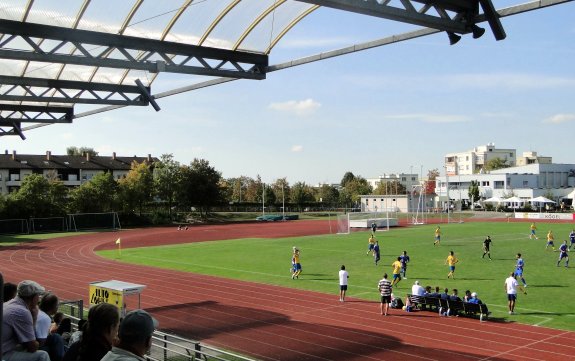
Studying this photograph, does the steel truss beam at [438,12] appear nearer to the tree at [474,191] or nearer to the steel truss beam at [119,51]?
the steel truss beam at [119,51]

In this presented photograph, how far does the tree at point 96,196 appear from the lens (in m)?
71.8

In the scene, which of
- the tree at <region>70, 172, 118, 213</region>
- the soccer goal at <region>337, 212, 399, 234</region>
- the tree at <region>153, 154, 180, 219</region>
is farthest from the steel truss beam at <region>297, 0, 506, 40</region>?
the tree at <region>153, 154, 180, 219</region>

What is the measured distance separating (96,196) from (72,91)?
61013 millimetres

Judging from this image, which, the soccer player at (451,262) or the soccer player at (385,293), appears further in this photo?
the soccer player at (451,262)

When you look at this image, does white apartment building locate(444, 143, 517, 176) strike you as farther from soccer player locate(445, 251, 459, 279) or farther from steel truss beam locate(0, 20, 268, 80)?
steel truss beam locate(0, 20, 268, 80)

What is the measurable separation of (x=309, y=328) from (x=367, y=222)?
44.8 m

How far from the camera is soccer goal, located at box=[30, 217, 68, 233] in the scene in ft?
211

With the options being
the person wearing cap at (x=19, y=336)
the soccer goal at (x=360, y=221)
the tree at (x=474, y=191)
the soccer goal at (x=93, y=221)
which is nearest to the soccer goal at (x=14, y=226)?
the soccer goal at (x=93, y=221)

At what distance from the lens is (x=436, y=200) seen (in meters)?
103

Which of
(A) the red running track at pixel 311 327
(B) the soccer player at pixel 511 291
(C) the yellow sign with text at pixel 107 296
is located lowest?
(A) the red running track at pixel 311 327

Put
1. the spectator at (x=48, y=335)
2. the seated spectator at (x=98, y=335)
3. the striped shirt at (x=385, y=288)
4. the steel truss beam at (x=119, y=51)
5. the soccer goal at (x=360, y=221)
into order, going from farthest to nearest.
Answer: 1. the soccer goal at (x=360, y=221)
2. the striped shirt at (x=385, y=288)
3. the steel truss beam at (x=119, y=51)
4. the spectator at (x=48, y=335)
5. the seated spectator at (x=98, y=335)

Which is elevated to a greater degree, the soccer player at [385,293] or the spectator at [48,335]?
the spectator at [48,335]

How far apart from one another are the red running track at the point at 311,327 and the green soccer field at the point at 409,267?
1.63 metres

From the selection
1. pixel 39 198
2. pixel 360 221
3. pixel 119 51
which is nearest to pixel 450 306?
pixel 119 51
